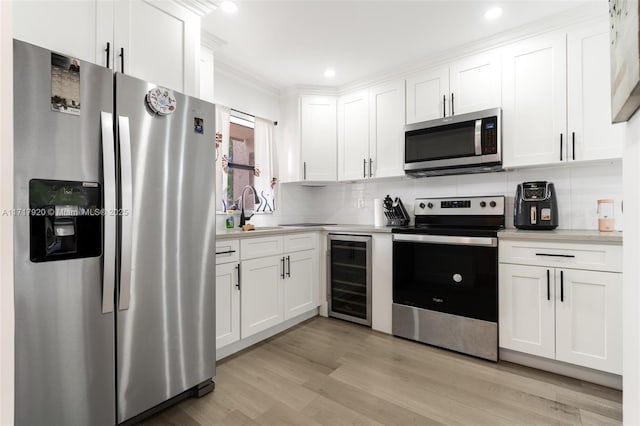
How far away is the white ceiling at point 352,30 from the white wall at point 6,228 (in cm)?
215

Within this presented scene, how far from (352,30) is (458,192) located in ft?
5.74

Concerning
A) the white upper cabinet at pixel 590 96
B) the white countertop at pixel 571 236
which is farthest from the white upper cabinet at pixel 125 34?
the white upper cabinet at pixel 590 96

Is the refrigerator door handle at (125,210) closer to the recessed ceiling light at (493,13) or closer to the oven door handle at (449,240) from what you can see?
the oven door handle at (449,240)

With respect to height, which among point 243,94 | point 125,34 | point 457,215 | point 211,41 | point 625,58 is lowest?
point 457,215

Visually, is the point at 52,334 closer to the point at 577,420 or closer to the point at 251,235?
the point at 251,235

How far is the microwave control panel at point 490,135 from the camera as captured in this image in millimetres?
2518

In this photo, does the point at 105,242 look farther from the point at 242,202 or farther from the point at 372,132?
the point at 372,132

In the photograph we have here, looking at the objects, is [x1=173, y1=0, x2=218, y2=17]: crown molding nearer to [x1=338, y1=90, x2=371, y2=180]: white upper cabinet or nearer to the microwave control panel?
[x1=338, y1=90, x2=371, y2=180]: white upper cabinet

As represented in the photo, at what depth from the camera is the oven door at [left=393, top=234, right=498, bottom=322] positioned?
2318mm

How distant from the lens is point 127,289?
149 cm

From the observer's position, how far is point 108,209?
4.63ft

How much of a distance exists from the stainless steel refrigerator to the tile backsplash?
169 cm

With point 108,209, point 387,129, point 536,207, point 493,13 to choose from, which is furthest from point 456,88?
point 108,209

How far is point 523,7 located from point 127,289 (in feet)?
10.2
